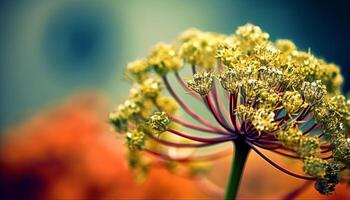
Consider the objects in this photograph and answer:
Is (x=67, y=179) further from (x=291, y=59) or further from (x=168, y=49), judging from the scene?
(x=291, y=59)

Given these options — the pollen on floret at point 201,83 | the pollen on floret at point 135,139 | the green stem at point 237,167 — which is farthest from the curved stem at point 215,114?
the pollen on floret at point 135,139

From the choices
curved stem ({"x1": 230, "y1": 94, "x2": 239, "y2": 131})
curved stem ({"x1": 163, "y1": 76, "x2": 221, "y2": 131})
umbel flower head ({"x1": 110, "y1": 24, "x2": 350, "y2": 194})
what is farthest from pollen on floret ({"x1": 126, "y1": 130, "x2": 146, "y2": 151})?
curved stem ({"x1": 230, "y1": 94, "x2": 239, "y2": 131})

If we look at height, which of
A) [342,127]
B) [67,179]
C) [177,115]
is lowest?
[342,127]

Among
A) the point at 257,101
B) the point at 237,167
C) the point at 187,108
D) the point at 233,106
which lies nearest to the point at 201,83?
the point at 233,106

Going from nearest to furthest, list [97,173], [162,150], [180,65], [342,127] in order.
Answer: [342,127], [180,65], [162,150], [97,173]

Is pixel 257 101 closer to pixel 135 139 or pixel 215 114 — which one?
pixel 215 114

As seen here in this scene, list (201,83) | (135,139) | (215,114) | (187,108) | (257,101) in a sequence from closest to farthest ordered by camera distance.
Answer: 1. (257,101)
2. (201,83)
3. (215,114)
4. (135,139)
5. (187,108)

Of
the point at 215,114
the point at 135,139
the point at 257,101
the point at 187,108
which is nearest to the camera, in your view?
the point at 257,101

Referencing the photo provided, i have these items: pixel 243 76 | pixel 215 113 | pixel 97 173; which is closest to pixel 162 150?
pixel 215 113
